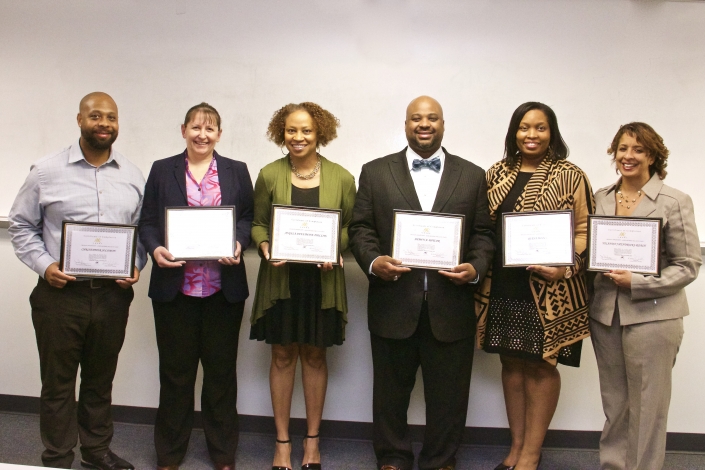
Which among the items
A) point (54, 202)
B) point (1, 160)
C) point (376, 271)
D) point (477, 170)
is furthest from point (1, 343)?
point (477, 170)

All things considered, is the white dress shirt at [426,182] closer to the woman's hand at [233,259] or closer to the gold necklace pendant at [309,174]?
the gold necklace pendant at [309,174]

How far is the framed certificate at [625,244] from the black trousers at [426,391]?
658mm

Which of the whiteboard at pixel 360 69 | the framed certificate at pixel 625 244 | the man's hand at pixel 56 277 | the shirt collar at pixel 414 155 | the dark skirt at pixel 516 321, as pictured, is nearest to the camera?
the framed certificate at pixel 625 244

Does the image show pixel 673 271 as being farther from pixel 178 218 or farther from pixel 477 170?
pixel 178 218

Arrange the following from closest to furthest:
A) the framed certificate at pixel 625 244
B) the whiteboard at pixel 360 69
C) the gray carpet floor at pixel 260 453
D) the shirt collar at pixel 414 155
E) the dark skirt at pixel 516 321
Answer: the framed certificate at pixel 625 244
the dark skirt at pixel 516 321
the shirt collar at pixel 414 155
the gray carpet floor at pixel 260 453
the whiteboard at pixel 360 69

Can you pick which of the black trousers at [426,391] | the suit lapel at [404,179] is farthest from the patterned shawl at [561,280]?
the suit lapel at [404,179]

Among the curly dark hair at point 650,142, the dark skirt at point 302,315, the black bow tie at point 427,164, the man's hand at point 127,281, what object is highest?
the curly dark hair at point 650,142

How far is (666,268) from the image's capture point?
2553mm

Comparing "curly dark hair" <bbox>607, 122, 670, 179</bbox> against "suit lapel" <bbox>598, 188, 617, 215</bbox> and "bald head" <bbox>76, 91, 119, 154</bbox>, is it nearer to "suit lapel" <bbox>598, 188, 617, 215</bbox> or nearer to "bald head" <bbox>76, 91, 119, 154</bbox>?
"suit lapel" <bbox>598, 188, 617, 215</bbox>

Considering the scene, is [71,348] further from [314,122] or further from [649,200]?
[649,200]

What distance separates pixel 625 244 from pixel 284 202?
158cm

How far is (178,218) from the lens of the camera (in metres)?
2.66

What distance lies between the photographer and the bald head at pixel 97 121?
271cm

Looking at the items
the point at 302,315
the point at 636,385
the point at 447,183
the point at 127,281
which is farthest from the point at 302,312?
the point at 636,385
